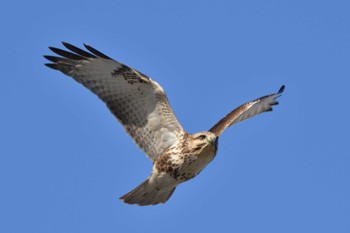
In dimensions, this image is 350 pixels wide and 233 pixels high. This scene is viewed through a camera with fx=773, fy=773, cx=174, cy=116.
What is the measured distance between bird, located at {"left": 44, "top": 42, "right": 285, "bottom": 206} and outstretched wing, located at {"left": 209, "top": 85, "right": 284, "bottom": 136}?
3 cm

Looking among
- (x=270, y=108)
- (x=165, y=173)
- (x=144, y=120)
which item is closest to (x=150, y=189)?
(x=165, y=173)

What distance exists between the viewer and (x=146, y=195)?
11.4 m

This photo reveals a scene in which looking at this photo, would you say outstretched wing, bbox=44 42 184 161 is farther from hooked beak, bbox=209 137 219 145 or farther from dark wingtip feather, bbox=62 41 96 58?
hooked beak, bbox=209 137 219 145

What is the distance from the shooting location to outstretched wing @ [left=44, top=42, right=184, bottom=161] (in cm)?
1146

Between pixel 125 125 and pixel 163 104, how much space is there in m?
0.67

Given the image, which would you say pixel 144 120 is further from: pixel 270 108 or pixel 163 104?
pixel 270 108

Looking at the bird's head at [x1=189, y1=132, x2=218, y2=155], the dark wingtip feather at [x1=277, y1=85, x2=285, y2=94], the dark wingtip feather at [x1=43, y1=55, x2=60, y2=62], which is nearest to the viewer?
the bird's head at [x1=189, y1=132, x2=218, y2=155]

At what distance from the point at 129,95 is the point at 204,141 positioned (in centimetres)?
147

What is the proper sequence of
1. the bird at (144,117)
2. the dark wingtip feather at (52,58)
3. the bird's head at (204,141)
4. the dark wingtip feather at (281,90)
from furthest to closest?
the dark wingtip feather at (281,90), the dark wingtip feather at (52,58), the bird at (144,117), the bird's head at (204,141)

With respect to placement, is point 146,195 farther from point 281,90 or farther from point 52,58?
point 281,90

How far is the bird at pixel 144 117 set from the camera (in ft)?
36.7

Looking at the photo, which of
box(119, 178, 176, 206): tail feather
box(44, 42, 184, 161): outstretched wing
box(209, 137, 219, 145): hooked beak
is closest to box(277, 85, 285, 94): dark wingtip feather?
box(44, 42, 184, 161): outstretched wing

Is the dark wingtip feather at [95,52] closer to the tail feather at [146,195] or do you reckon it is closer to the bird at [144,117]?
the bird at [144,117]

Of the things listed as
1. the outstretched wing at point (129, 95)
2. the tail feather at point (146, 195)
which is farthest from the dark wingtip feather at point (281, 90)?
the tail feather at point (146, 195)
